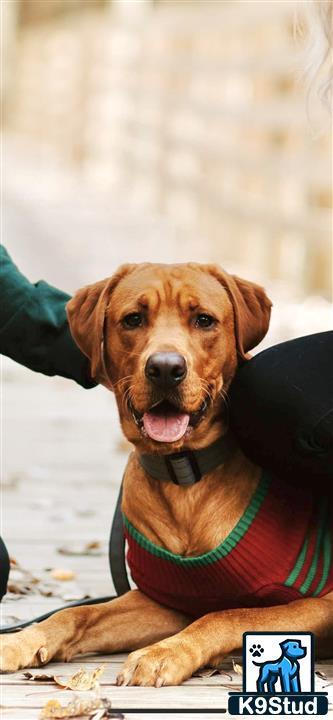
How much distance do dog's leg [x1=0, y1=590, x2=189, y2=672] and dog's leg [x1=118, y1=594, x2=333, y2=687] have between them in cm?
23

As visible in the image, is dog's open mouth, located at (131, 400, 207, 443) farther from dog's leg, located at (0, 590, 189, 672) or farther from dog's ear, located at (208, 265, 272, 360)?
dog's leg, located at (0, 590, 189, 672)

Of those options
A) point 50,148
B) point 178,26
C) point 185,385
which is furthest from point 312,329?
point 50,148

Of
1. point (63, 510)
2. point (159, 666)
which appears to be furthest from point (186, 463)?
point (63, 510)

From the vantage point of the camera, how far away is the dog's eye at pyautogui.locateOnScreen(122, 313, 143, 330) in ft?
9.44

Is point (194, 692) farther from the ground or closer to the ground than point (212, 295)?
closer to the ground

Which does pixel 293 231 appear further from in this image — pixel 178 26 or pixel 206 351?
pixel 206 351

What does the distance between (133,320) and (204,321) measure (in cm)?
16

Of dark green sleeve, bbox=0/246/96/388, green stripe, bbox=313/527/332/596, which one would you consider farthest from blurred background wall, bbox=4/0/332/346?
green stripe, bbox=313/527/332/596

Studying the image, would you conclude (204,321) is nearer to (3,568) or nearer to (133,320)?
(133,320)

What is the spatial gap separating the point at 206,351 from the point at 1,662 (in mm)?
805

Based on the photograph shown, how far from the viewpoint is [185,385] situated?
2711mm

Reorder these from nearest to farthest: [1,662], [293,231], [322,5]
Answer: [1,662], [322,5], [293,231]

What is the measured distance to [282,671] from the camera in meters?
2.46

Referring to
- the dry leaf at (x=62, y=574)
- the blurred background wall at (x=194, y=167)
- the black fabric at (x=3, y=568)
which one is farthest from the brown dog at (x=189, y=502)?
the blurred background wall at (x=194, y=167)
